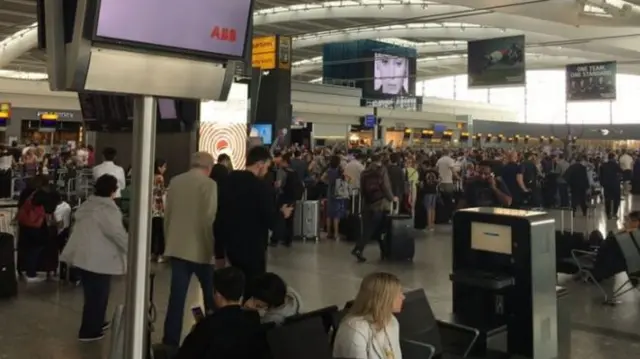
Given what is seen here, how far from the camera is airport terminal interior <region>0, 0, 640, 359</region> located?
187 cm

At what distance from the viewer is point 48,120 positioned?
26.2 meters

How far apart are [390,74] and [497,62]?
71.3ft

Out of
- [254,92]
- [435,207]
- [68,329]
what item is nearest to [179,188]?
[68,329]

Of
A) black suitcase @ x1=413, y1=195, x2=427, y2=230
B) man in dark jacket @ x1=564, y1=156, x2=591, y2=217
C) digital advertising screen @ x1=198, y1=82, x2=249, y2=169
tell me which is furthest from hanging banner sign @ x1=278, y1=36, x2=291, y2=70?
man in dark jacket @ x1=564, y1=156, x2=591, y2=217

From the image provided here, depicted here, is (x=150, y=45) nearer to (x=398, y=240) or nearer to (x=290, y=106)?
(x=398, y=240)

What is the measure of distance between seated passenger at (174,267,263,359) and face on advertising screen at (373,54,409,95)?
36566 mm

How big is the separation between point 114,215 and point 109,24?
388 cm

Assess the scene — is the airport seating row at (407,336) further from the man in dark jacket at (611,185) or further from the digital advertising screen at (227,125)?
the man in dark jacket at (611,185)

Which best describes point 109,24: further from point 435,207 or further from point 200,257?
point 435,207

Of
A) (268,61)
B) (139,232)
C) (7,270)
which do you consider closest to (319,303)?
(7,270)

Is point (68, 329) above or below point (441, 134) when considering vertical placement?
below

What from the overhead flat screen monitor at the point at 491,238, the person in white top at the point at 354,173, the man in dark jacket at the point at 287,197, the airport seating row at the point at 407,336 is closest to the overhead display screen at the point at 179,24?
the airport seating row at the point at 407,336

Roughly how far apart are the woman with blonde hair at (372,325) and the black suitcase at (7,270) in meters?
5.16

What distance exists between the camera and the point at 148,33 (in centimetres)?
179
